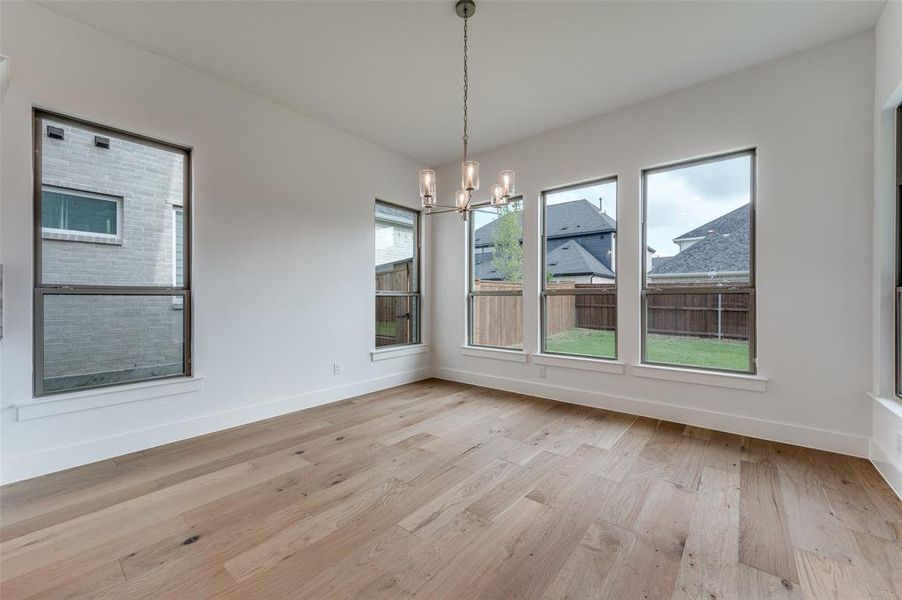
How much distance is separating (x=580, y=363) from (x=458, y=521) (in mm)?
2474

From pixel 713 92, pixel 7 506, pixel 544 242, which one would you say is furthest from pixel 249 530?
pixel 713 92

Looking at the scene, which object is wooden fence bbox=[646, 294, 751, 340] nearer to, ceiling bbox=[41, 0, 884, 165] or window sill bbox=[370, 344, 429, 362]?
ceiling bbox=[41, 0, 884, 165]

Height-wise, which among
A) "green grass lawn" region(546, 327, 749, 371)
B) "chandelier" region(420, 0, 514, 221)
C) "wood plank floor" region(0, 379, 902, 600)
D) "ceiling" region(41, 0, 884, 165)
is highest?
"ceiling" region(41, 0, 884, 165)

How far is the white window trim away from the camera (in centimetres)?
252

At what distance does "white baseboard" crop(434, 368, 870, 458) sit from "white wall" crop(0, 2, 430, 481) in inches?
69.4

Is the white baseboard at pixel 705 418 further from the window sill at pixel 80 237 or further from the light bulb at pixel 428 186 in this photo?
the window sill at pixel 80 237

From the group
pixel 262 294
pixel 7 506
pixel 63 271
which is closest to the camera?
pixel 7 506

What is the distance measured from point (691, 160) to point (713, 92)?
56 cm

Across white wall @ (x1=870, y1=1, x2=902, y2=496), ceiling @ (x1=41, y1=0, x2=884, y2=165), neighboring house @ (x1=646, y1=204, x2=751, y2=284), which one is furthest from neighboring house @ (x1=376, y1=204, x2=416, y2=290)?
white wall @ (x1=870, y1=1, x2=902, y2=496)

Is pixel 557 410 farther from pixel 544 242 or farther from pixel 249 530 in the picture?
pixel 249 530

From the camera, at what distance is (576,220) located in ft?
13.5

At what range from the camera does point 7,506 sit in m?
2.08

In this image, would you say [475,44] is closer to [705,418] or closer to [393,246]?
[393,246]

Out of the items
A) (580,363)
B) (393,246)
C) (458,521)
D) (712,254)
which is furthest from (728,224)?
(393,246)
